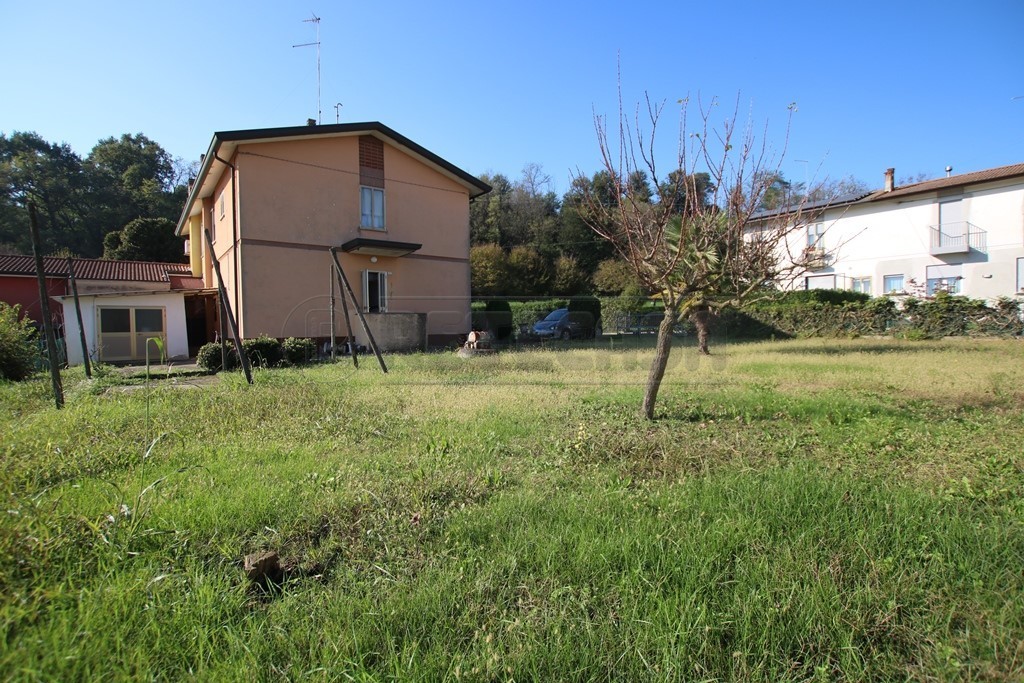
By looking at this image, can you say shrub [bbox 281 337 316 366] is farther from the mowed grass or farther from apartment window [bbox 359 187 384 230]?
the mowed grass

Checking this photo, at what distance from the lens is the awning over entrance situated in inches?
605

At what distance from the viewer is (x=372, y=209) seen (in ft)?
55.4

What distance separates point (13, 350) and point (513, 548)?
12.3m

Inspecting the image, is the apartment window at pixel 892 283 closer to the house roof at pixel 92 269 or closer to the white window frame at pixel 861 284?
the white window frame at pixel 861 284

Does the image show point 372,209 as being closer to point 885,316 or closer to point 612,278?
point 612,278

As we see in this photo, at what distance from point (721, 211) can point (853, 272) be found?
86.8 ft

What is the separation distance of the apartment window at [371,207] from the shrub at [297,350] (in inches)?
197

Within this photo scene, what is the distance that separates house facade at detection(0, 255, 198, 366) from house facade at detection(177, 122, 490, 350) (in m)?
1.88

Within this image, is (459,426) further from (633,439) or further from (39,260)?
(39,260)

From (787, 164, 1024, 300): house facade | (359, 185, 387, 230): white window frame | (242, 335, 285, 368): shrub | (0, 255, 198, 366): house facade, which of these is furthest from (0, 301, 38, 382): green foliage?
(787, 164, 1024, 300): house facade

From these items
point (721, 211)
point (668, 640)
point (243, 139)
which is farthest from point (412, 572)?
point (243, 139)

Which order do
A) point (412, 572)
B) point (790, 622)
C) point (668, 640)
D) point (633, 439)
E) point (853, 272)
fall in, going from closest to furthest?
point (668, 640) < point (790, 622) < point (412, 572) < point (633, 439) < point (853, 272)

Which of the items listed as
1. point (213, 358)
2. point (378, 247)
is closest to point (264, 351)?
point (213, 358)

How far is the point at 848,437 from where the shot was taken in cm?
A: 519
